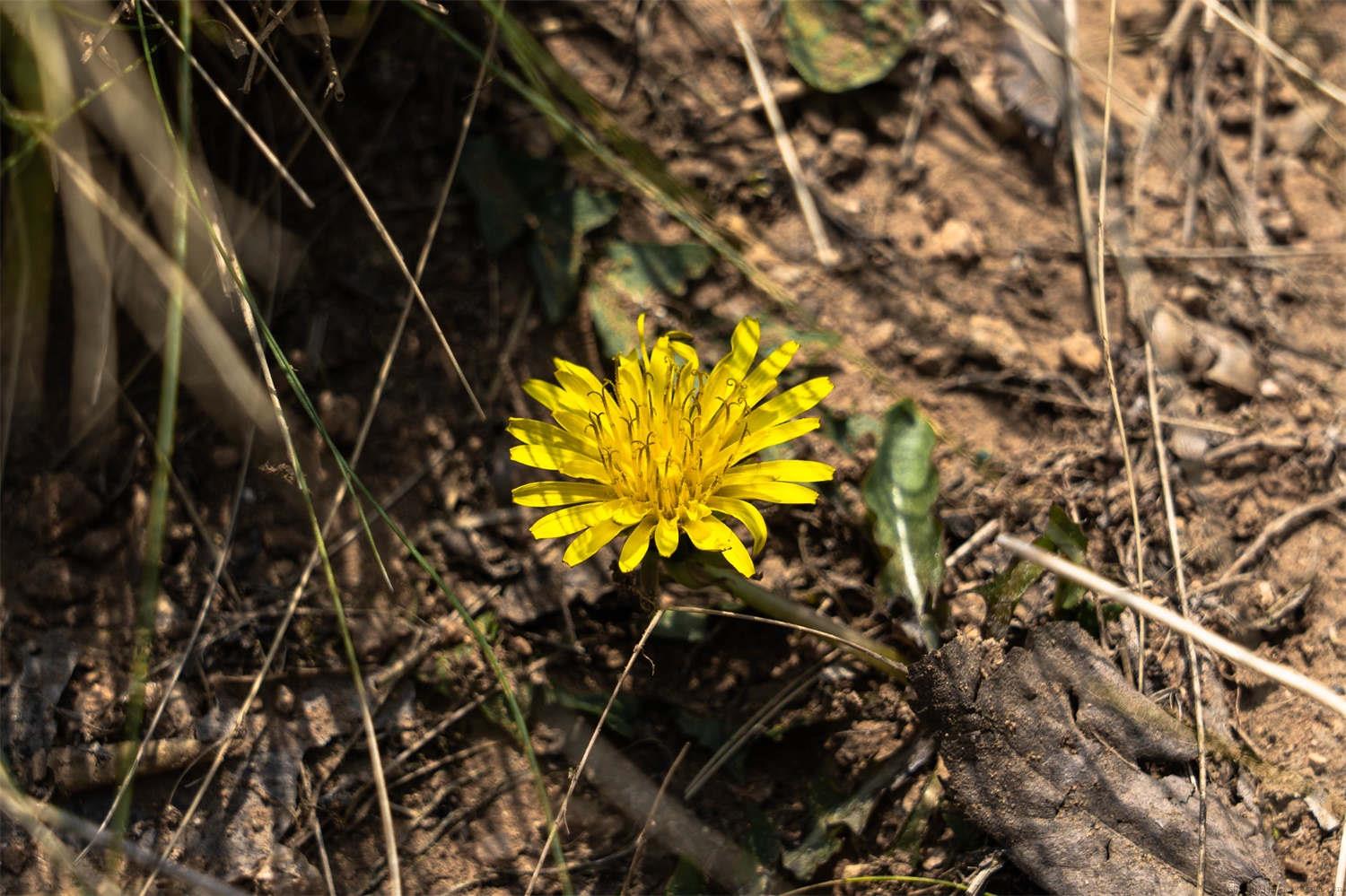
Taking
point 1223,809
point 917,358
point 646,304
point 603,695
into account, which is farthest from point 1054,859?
point 646,304

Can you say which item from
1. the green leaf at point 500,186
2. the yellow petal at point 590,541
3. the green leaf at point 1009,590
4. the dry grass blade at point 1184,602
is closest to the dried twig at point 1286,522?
the dry grass blade at point 1184,602

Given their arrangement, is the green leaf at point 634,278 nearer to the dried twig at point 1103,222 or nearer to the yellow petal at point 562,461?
the yellow petal at point 562,461

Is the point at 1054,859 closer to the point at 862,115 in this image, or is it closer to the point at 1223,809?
the point at 1223,809

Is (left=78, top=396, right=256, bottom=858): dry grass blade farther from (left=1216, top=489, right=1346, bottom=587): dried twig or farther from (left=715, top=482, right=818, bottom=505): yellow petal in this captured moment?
(left=1216, top=489, right=1346, bottom=587): dried twig

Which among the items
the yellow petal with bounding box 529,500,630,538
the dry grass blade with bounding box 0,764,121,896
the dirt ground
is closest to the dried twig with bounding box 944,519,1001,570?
the dirt ground

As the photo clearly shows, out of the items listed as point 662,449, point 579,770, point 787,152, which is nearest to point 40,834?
point 579,770

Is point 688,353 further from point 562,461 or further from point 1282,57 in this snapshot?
point 1282,57
